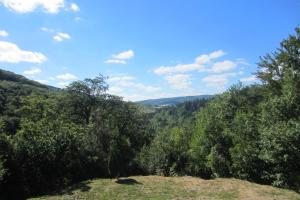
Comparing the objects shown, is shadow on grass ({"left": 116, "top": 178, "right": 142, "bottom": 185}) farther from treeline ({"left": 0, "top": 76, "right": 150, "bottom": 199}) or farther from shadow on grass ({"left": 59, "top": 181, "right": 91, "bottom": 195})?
shadow on grass ({"left": 59, "top": 181, "right": 91, "bottom": 195})

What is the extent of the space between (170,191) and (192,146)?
1326cm

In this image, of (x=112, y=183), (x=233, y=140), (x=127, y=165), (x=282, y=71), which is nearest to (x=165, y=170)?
(x=127, y=165)

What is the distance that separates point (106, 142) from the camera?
2734 cm

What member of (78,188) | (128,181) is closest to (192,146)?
(128,181)

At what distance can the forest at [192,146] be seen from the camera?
79.0 feet

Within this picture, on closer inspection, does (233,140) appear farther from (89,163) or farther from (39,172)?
(39,172)

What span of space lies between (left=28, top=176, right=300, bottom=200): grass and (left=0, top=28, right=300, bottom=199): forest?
2822 mm

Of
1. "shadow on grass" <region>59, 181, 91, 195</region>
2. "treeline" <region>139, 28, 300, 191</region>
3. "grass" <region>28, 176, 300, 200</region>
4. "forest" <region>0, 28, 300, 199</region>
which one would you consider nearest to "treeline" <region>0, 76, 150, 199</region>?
"forest" <region>0, 28, 300, 199</region>

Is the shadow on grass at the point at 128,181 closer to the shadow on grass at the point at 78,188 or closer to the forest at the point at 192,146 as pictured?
the shadow on grass at the point at 78,188

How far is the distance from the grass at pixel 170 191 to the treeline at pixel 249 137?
325cm

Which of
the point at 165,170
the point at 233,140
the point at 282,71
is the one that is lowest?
the point at 165,170

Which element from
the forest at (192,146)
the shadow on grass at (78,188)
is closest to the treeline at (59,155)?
the forest at (192,146)

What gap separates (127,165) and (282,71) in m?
18.3

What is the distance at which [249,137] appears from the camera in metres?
28.5
